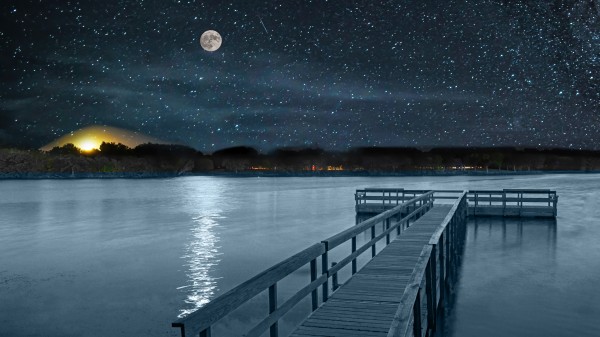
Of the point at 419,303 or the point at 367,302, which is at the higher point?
the point at 419,303

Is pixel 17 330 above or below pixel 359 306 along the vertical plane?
below

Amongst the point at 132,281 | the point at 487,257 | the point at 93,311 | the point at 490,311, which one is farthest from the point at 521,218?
the point at 93,311

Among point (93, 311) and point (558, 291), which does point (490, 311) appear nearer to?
point (558, 291)

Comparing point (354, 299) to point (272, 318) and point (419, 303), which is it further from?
point (272, 318)

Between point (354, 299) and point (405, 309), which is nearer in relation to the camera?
point (405, 309)

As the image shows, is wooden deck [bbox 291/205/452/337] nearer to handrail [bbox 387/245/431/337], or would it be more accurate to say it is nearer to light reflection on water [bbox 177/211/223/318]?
handrail [bbox 387/245/431/337]

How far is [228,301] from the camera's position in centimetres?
525

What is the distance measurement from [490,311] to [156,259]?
48.2 ft

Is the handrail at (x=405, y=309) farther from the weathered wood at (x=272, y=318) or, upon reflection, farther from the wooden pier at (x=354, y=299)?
the weathered wood at (x=272, y=318)

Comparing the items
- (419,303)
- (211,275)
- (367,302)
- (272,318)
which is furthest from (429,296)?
(211,275)

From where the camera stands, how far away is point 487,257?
2086 cm

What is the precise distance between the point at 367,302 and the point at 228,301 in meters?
4.15

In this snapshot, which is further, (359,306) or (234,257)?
(234,257)

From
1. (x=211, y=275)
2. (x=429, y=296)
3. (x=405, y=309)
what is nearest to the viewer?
(x=405, y=309)
